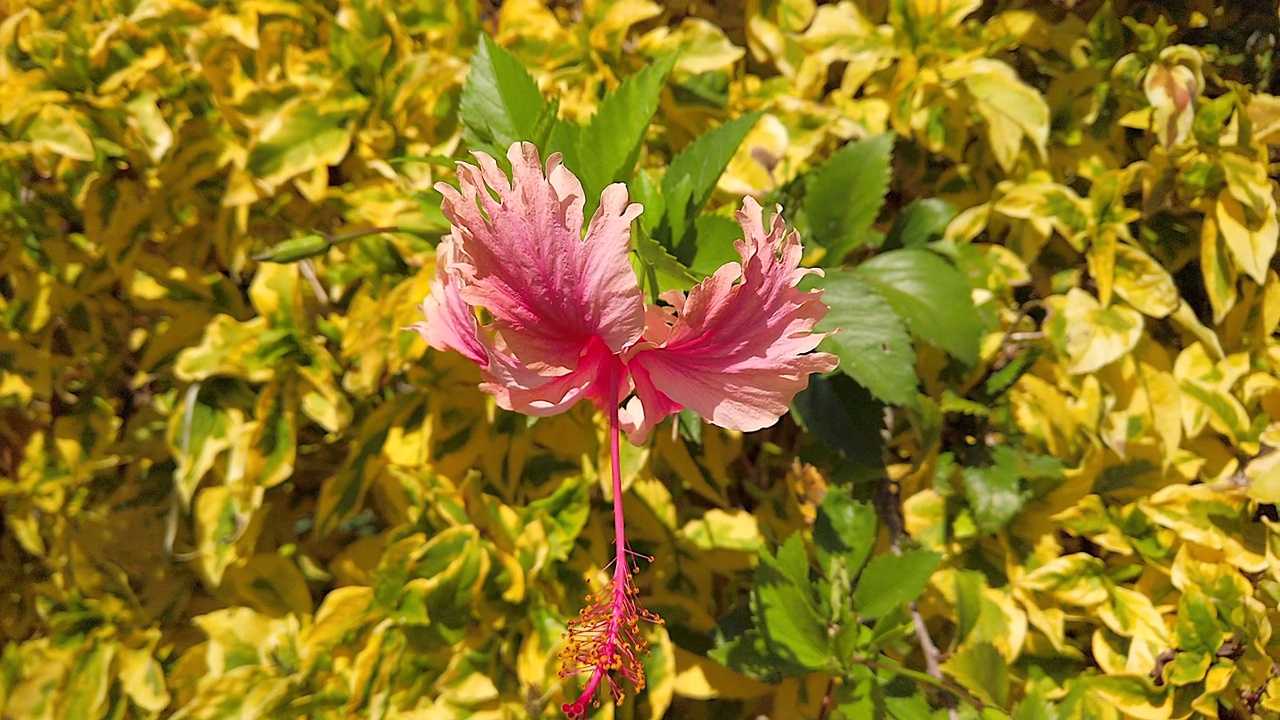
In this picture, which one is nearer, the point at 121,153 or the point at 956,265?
the point at 956,265

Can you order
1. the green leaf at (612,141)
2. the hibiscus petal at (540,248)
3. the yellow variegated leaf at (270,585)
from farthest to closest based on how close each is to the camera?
the yellow variegated leaf at (270,585)
the green leaf at (612,141)
the hibiscus petal at (540,248)

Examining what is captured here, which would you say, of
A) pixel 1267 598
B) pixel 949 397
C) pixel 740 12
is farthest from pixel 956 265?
pixel 740 12

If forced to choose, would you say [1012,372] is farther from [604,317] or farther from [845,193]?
[604,317]

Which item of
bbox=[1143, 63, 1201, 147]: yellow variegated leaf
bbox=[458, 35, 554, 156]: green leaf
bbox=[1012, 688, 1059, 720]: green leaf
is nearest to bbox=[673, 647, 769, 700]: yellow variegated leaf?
bbox=[1012, 688, 1059, 720]: green leaf

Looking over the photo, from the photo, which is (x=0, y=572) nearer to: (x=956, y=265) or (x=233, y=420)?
(x=233, y=420)

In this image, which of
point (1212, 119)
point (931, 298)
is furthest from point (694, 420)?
point (1212, 119)

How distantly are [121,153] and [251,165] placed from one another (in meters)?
0.24

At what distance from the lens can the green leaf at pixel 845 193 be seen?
762 millimetres

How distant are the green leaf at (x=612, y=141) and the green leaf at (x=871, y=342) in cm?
22

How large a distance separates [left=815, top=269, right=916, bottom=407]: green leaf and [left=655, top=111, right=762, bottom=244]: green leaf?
142mm

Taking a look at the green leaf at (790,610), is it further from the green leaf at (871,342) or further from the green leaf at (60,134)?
the green leaf at (60,134)

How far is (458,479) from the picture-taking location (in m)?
0.92

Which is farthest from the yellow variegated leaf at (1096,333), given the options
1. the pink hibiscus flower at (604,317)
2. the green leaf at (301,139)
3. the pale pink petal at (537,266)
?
the green leaf at (301,139)

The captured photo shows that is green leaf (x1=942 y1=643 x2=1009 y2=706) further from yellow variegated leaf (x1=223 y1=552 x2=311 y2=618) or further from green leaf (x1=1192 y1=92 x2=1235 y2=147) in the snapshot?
yellow variegated leaf (x1=223 y1=552 x2=311 y2=618)
